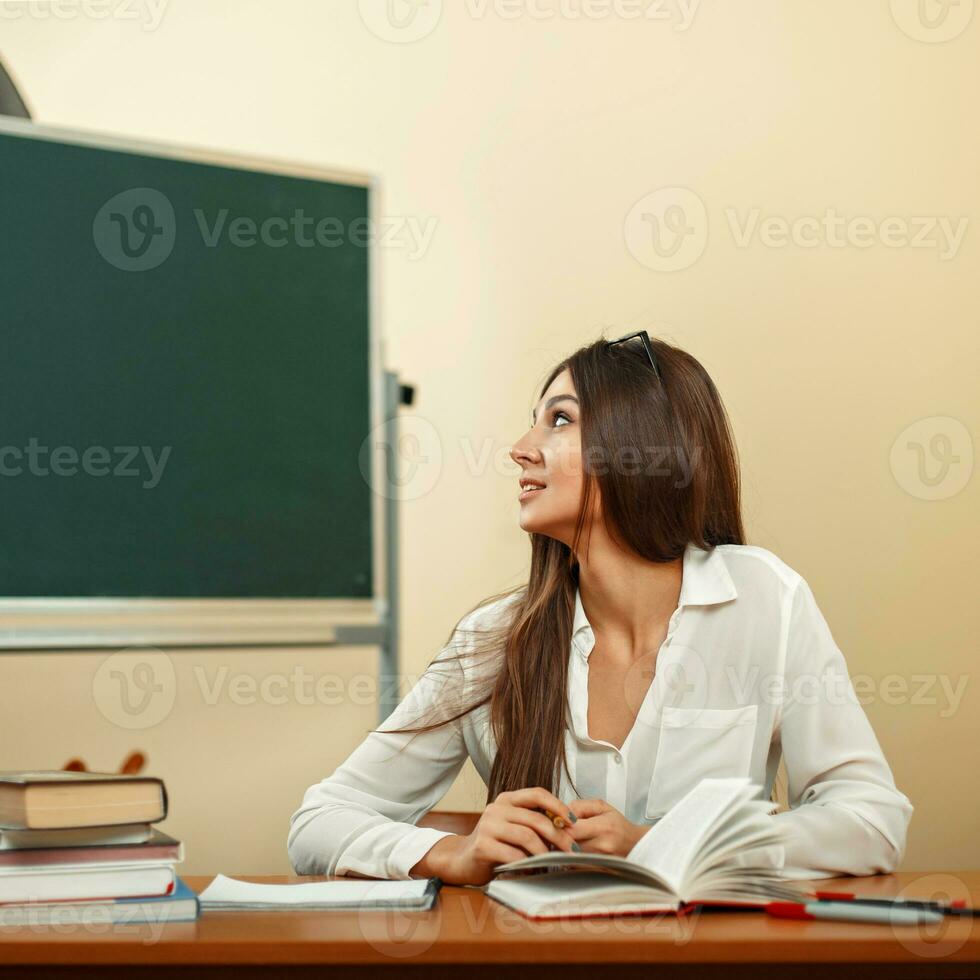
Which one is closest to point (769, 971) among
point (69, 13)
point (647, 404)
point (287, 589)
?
point (647, 404)

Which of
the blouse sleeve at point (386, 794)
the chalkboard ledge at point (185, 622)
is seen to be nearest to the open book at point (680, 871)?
the blouse sleeve at point (386, 794)

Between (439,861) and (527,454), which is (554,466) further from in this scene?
(439,861)

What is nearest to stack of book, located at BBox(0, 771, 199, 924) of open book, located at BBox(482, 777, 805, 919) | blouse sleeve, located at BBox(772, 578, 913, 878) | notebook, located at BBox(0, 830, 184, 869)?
notebook, located at BBox(0, 830, 184, 869)

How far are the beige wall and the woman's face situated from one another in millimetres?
875

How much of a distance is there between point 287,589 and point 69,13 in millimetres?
1380

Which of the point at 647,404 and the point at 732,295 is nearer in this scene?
the point at 647,404

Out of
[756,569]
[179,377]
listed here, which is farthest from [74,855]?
[179,377]

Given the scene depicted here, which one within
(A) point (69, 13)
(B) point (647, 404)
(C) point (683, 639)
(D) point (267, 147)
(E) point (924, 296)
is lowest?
(C) point (683, 639)

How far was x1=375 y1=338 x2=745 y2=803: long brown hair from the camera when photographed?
4.91 feet

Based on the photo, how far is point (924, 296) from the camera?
2.46 meters

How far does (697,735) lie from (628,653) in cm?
16

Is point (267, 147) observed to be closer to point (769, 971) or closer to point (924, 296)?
point (924, 296)

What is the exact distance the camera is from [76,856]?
91 centimetres

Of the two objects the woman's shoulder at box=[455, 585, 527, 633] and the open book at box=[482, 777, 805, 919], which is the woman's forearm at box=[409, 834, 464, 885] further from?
the woman's shoulder at box=[455, 585, 527, 633]
